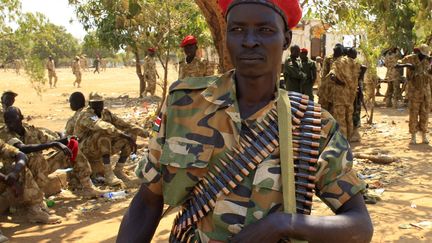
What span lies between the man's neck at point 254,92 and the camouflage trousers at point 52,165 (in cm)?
442

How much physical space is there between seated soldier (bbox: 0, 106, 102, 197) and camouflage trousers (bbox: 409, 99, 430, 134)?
19.1ft

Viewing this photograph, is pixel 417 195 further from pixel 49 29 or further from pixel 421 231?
pixel 49 29

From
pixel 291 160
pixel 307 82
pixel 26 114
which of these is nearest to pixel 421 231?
pixel 291 160

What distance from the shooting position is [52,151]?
18.2 feet

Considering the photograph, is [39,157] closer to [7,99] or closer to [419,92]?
[7,99]

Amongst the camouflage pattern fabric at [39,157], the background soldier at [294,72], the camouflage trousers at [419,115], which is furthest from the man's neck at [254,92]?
the camouflage trousers at [419,115]

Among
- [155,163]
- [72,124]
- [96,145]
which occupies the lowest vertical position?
[96,145]

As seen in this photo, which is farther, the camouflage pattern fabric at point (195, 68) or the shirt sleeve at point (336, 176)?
the camouflage pattern fabric at point (195, 68)

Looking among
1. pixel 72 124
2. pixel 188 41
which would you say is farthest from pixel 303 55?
pixel 72 124

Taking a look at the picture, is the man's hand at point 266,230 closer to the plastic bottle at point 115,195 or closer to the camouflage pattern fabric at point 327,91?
the plastic bottle at point 115,195

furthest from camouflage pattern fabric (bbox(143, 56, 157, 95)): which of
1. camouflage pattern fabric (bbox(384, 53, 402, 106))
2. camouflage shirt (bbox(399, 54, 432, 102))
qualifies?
camouflage shirt (bbox(399, 54, 432, 102))

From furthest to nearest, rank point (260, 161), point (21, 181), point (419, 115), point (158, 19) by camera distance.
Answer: point (158, 19) < point (419, 115) < point (21, 181) < point (260, 161)

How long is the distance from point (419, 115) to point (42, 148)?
6.65 meters

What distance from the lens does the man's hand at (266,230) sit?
41.4 inches
